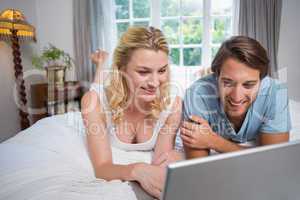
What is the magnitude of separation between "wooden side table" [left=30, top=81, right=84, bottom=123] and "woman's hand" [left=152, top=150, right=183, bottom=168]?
6.34 ft

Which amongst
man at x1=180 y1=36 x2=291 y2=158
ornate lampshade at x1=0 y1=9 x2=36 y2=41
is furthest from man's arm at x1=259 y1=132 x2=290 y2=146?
ornate lampshade at x1=0 y1=9 x2=36 y2=41

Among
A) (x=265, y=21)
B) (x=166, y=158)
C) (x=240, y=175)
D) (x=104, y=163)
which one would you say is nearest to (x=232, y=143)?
(x=166, y=158)

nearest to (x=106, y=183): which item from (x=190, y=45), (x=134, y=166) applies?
(x=134, y=166)

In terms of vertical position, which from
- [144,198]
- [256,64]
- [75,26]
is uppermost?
[75,26]

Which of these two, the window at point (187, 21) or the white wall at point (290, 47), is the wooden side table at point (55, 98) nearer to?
the window at point (187, 21)

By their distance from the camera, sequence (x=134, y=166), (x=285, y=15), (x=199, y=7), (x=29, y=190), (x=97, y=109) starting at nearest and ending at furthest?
(x=29, y=190) < (x=134, y=166) < (x=97, y=109) < (x=285, y=15) < (x=199, y=7)

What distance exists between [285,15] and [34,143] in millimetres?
2626

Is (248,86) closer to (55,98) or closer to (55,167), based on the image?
(55,167)

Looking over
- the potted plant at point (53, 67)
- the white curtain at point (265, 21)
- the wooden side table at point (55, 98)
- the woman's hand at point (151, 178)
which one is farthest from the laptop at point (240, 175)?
the potted plant at point (53, 67)

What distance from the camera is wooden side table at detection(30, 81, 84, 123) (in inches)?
106

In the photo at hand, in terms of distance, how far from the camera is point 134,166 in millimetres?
790

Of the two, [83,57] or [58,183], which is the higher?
[83,57]

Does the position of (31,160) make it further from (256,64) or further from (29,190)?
(256,64)

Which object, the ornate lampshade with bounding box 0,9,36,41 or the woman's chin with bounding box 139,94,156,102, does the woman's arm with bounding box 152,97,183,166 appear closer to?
the woman's chin with bounding box 139,94,156,102
